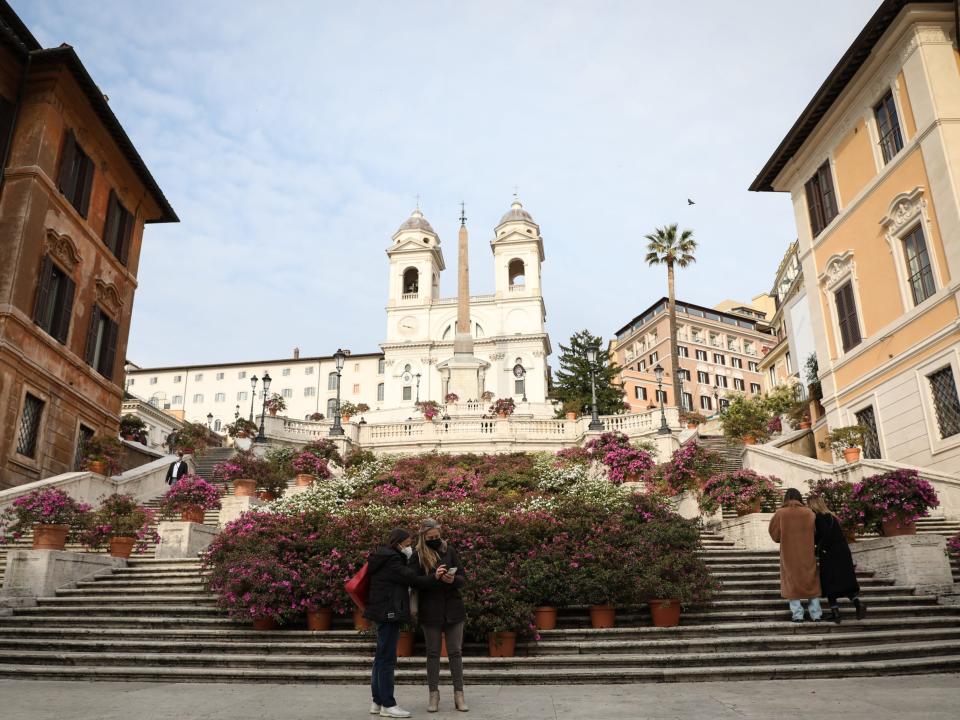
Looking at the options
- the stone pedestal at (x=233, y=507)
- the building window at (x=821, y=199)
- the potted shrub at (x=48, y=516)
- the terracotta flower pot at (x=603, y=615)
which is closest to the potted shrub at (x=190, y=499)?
the potted shrub at (x=48, y=516)

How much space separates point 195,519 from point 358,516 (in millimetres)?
5089

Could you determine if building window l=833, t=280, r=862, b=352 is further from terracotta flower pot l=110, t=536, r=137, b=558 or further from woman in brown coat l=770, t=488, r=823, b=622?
terracotta flower pot l=110, t=536, r=137, b=558

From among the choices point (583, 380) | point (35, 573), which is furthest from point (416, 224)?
point (35, 573)

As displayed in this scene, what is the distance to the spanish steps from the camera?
809cm

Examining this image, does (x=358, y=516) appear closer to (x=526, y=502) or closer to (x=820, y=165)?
(x=526, y=502)

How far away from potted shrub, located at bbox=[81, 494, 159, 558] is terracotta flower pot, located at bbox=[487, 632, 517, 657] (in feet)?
27.6

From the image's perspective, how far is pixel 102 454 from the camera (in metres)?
20.4

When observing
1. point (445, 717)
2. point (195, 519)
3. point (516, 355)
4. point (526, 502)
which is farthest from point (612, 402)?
point (445, 717)

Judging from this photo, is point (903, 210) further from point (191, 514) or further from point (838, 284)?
point (191, 514)

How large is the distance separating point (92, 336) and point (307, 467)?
832 centimetres

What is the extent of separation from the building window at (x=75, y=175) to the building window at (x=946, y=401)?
2379cm

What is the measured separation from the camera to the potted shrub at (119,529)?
13.9m

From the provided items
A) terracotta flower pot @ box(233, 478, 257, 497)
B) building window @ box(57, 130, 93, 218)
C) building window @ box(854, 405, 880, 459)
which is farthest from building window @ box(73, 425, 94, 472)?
building window @ box(854, 405, 880, 459)

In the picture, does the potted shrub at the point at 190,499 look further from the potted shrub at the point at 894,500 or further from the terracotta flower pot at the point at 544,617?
the potted shrub at the point at 894,500
